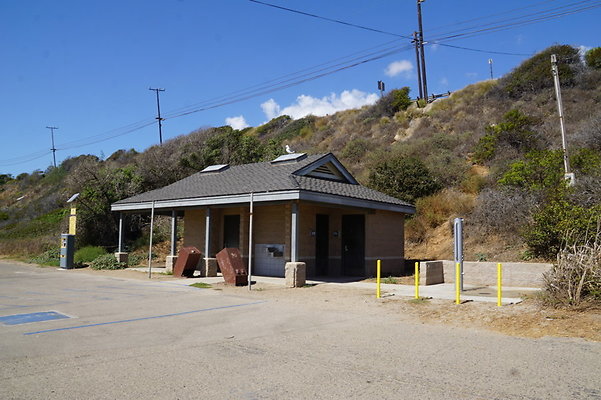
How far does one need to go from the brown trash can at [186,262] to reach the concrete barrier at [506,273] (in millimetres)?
8301

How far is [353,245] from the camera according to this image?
62.8 feet

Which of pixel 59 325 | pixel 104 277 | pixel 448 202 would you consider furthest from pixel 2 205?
pixel 59 325

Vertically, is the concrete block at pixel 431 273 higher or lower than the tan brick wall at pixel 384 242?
lower

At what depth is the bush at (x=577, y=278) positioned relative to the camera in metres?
9.80

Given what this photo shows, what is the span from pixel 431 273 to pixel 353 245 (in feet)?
12.3

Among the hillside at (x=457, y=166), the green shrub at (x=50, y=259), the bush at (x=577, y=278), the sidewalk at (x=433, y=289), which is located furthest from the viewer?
the green shrub at (x=50, y=259)

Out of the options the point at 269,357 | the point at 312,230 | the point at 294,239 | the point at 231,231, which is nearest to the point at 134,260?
the point at 231,231

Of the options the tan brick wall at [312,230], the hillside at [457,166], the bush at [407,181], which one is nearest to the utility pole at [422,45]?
the hillside at [457,166]

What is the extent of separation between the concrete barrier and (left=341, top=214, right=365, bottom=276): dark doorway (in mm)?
3230

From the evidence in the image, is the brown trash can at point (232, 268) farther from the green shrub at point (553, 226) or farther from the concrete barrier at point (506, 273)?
the green shrub at point (553, 226)

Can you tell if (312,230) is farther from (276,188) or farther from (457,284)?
(457,284)

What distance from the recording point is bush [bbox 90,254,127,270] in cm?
2295

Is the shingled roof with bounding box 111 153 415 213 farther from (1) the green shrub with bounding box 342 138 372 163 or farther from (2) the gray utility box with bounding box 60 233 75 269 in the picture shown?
(1) the green shrub with bounding box 342 138 372 163

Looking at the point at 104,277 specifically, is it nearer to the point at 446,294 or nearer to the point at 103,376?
the point at 446,294
